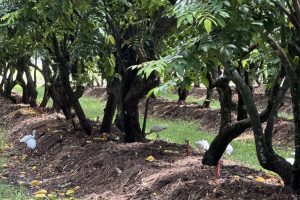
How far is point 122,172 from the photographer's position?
630 centimetres

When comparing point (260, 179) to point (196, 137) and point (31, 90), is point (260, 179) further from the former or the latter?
point (31, 90)

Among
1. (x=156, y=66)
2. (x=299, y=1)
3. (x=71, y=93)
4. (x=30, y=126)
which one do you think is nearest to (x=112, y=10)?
(x=71, y=93)

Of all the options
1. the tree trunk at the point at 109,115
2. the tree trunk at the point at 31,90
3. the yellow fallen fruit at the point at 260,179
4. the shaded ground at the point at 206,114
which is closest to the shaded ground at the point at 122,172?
the yellow fallen fruit at the point at 260,179

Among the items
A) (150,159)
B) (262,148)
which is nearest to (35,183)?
(150,159)

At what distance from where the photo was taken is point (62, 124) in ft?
34.1

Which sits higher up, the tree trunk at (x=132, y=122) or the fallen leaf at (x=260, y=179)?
the tree trunk at (x=132, y=122)

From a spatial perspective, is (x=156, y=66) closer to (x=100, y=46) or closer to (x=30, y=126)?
(x=100, y=46)

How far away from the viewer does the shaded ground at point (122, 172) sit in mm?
4840

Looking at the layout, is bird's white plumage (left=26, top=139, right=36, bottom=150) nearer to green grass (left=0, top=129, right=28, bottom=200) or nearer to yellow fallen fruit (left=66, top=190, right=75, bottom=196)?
green grass (left=0, top=129, right=28, bottom=200)

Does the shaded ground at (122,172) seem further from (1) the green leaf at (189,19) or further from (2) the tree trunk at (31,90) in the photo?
(2) the tree trunk at (31,90)

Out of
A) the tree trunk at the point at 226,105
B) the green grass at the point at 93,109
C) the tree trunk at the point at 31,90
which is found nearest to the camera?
the tree trunk at the point at 226,105

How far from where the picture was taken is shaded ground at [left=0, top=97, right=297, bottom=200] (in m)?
4.84

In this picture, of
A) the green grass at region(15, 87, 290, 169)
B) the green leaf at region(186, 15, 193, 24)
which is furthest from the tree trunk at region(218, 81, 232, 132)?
the green leaf at region(186, 15, 193, 24)

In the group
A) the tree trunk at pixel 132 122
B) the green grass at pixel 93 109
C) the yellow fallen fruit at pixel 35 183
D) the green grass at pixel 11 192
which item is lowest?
the green grass at pixel 11 192
